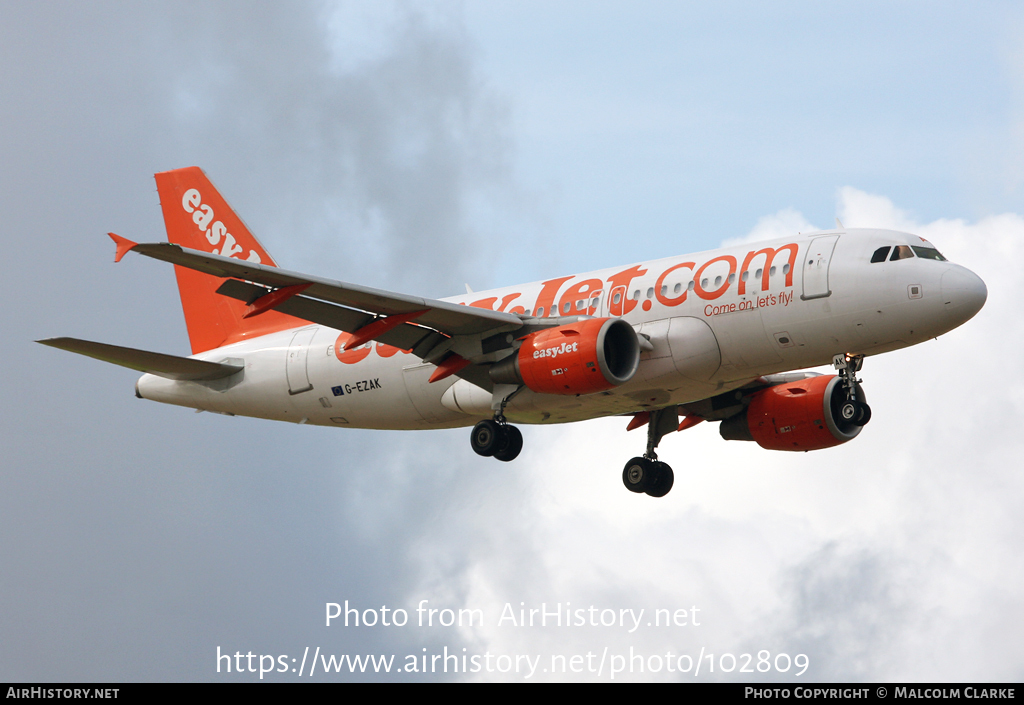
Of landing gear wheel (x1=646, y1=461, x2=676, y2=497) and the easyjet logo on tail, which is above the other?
the easyjet logo on tail

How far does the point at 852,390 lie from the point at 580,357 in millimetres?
7064

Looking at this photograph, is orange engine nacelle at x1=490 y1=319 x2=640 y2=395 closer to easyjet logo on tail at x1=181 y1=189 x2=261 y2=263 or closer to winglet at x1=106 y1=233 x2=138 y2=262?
winglet at x1=106 y1=233 x2=138 y2=262

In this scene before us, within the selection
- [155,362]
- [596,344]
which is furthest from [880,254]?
[155,362]

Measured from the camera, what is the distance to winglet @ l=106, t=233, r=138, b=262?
2670 cm

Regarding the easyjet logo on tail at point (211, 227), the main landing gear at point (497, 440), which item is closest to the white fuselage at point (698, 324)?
the main landing gear at point (497, 440)

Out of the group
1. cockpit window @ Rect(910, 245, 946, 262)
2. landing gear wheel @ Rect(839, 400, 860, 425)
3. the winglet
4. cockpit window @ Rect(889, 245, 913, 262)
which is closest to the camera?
the winglet

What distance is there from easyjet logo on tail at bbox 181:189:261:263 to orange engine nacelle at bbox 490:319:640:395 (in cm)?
1298

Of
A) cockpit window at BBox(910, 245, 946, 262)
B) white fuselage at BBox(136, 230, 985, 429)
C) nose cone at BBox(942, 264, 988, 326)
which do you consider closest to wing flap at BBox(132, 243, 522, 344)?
white fuselage at BBox(136, 230, 985, 429)

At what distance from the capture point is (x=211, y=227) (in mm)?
40781

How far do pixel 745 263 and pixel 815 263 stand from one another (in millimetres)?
1705

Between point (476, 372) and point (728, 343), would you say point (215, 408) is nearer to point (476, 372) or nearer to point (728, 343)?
point (476, 372)

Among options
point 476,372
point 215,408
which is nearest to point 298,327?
point 215,408

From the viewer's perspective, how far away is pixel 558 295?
109 feet

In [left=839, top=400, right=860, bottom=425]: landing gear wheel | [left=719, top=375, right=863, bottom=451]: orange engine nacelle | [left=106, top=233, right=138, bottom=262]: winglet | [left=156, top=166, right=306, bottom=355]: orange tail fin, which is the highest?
[left=156, top=166, right=306, bottom=355]: orange tail fin
